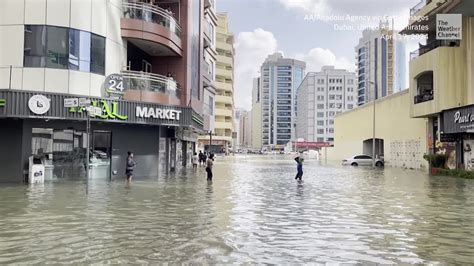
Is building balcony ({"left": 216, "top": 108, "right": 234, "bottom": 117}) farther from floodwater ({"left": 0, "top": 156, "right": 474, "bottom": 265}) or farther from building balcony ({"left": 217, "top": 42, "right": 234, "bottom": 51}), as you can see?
floodwater ({"left": 0, "top": 156, "right": 474, "bottom": 265})

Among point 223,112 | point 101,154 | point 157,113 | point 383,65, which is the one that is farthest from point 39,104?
point 383,65

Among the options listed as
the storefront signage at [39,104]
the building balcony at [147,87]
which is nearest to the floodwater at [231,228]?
the storefront signage at [39,104]

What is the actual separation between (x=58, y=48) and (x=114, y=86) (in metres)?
3.45

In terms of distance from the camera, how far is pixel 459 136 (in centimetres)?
3534

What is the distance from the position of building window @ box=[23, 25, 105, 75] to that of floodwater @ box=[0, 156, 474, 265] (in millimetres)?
7127

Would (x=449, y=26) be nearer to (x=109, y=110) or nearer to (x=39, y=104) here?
(x=109, y=110)

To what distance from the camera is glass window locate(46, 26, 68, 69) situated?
929 inches

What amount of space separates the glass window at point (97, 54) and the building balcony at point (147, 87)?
140 cm

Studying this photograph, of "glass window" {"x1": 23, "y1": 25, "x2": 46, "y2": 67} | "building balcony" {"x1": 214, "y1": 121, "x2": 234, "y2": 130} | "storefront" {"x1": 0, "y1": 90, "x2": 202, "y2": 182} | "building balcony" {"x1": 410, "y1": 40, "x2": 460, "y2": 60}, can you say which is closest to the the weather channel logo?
"building balcony" {"x1": 410, "y1": 40, "x2": 460, "y2": 60}

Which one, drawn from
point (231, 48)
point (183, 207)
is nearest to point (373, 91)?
point (231, 48)

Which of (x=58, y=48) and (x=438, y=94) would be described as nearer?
(x=58, y=48)

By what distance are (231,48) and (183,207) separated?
9803cm

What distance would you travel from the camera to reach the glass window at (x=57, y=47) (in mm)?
23594

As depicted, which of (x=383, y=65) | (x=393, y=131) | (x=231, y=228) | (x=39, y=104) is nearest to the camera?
(x=231, y=228)
